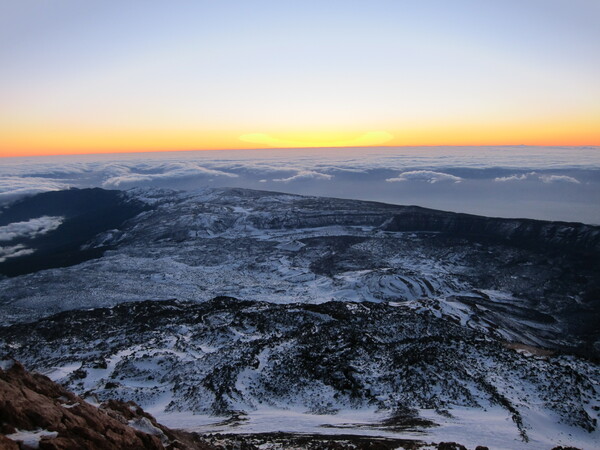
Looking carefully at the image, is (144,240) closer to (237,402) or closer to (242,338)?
(242,338)

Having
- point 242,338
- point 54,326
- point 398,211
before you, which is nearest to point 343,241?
point 398,211

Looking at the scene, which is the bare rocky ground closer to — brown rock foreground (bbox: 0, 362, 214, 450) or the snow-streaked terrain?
brown rock foreground (bbox: 0, 362, 214, 450)

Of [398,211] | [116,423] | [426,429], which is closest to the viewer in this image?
[116,423]

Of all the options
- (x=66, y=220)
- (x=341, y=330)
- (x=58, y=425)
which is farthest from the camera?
(x=66, y=220)

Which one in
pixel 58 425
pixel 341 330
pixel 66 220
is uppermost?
pixel 58 425

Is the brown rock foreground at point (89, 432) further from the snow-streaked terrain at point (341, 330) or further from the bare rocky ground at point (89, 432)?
the snow-streaked terrain at point (341, 330)

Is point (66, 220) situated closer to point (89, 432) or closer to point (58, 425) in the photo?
point (58, 425)

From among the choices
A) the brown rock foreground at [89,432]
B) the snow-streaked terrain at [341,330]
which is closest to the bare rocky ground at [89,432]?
the brown rock foreground at [89,432]

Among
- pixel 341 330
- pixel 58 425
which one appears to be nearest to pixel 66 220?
pixel 341 330
